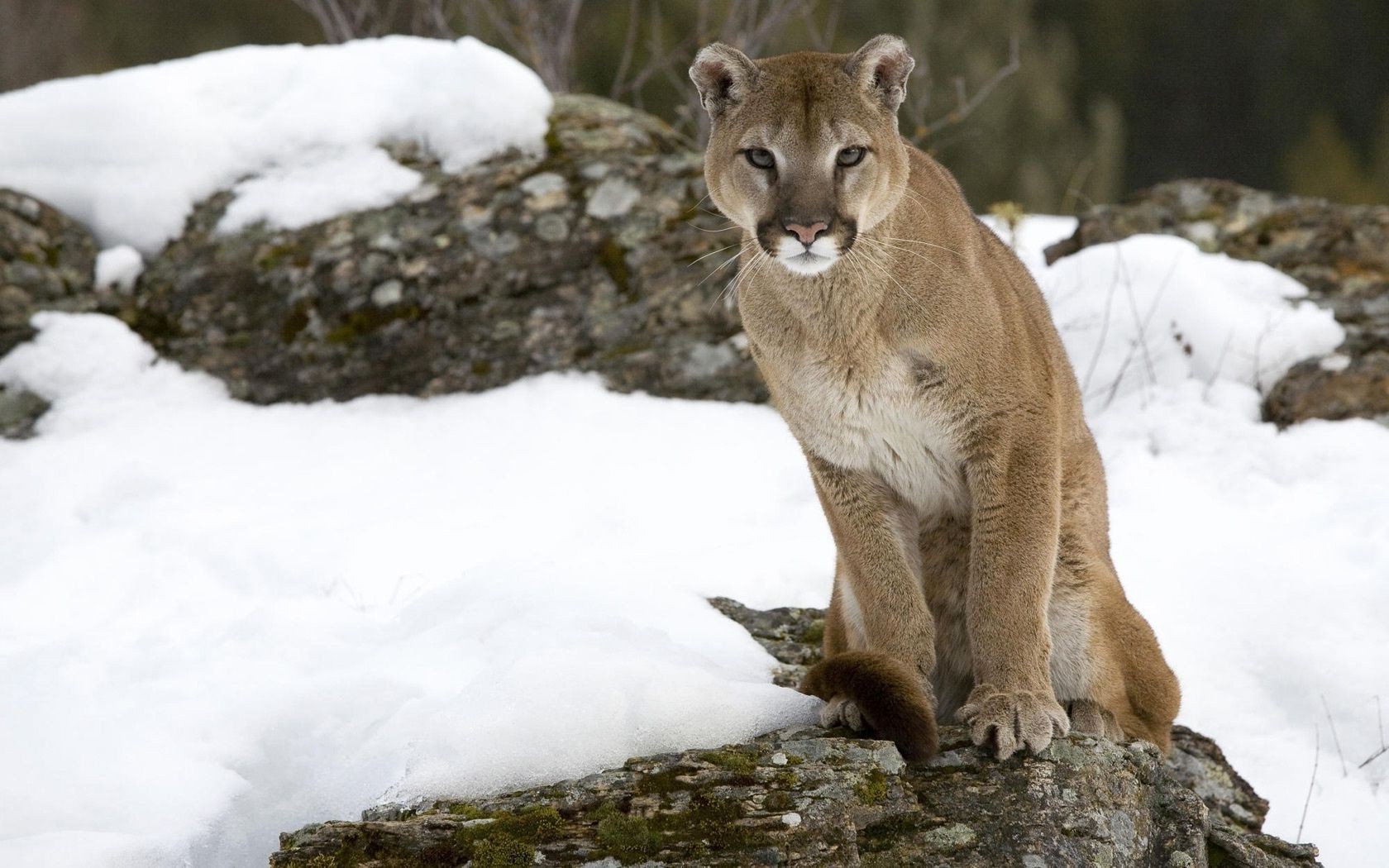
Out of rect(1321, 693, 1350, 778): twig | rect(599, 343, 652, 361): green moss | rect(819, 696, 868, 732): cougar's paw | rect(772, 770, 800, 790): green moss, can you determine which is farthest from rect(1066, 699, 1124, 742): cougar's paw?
rect(599, 343, 652, 361): green moss

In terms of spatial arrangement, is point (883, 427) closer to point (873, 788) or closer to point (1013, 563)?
point (1013, 563)

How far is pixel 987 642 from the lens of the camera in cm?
346

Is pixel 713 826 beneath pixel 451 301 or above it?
above

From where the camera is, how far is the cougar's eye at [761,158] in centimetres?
356

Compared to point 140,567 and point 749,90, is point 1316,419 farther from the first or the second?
point 140,567

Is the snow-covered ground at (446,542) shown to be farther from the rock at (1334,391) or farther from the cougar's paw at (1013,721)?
the cougar's paw at (1013,721)

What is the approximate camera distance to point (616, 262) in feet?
23.5

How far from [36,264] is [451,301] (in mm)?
2314

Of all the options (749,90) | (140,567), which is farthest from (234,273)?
(749,90)

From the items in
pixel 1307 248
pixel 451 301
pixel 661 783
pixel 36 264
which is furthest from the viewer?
pixel 1307 248

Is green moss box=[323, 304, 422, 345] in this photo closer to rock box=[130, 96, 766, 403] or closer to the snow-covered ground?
rock box=[130, 96, 766, 403]

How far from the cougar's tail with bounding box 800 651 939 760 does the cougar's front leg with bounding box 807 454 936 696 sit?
50 cm

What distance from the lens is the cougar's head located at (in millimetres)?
3438

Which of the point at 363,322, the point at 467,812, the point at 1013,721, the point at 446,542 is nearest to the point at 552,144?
the point at 363,322
